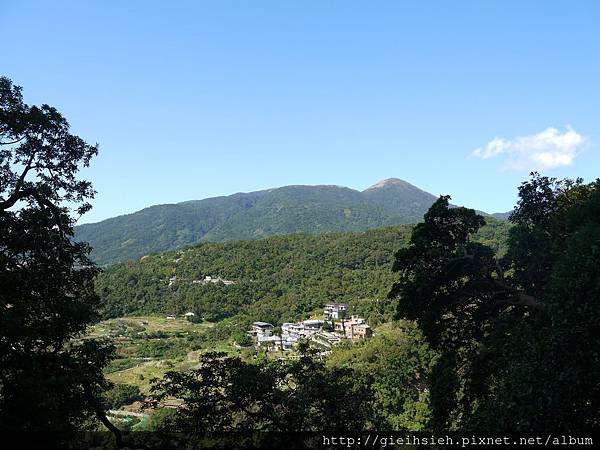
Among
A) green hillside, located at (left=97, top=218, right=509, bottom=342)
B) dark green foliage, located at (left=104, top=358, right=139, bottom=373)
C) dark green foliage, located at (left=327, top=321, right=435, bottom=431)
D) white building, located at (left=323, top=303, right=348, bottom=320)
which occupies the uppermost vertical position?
green hillside, located at (left=97, top=218, right=509, bottom=342)

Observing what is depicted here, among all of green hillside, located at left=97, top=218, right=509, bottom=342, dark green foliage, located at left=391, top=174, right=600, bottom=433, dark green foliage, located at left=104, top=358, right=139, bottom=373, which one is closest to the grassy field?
dark green foliage, located at left=104, top=358, right=139, bottom=373

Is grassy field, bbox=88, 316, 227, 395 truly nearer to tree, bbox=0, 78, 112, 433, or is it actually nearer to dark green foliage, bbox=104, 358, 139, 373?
dark green foliage, bbox=104, 358, 139, 373

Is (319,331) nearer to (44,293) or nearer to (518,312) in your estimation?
(518,312)

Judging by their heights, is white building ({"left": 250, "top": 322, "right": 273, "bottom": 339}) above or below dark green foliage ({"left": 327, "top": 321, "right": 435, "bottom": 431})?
below

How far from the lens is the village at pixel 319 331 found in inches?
1993

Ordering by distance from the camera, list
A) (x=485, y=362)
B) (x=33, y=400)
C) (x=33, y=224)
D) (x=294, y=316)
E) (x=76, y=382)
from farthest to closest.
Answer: (x=294, y=316)
(x=485, y=362)
(x=33, y=224)
(x=76, y=382)
(x=33, y=400)

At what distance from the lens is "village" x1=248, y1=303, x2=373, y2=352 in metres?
50.6

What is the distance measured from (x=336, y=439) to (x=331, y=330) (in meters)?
51.8

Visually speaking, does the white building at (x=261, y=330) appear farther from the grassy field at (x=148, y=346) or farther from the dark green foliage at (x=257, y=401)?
the dark green foliage at (x=257, y=401)

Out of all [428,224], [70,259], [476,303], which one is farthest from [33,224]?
[476,303]

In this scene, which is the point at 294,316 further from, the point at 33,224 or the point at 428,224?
the point at 33,224

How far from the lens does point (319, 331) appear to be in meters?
57.1

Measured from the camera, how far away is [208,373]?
7059 mm

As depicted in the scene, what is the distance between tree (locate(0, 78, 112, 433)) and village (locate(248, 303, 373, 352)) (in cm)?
4155
